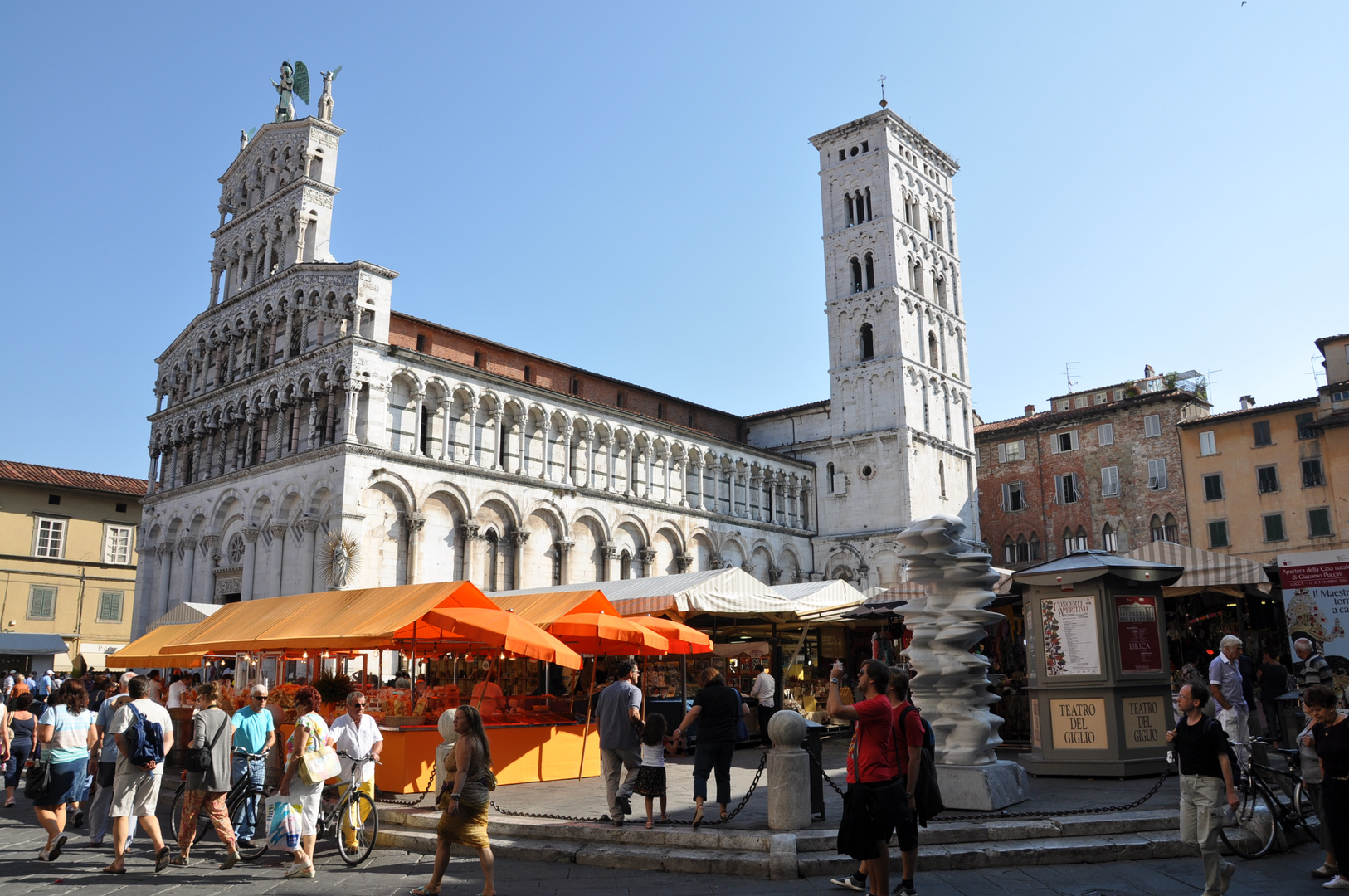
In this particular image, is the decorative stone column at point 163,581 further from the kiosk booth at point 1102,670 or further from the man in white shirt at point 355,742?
the kiosk booth at point 1102,670

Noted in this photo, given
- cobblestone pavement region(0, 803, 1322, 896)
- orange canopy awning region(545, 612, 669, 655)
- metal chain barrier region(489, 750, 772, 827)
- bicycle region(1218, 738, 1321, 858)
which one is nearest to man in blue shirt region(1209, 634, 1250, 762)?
bicycle region(1218, 738, 1321, 858)

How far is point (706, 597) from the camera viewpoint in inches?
723

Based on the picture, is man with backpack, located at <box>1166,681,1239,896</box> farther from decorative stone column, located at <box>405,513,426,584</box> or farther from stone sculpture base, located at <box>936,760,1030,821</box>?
decorative stone column, located at <box>405,513,426,584</box>

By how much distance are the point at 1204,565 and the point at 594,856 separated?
12492mm

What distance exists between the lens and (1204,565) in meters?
16.4

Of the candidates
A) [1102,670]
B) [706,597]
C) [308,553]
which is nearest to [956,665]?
[1102,670]

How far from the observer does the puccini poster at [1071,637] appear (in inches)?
450

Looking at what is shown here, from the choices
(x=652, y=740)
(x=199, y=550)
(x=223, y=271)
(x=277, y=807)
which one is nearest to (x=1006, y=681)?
(x=652, y=740)

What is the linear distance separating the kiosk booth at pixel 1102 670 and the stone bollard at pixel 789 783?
4206mm

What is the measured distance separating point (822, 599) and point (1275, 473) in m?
29.0

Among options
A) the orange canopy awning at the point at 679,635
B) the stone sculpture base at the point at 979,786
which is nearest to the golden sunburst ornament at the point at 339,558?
the orange canopy awning at the point at 679,635

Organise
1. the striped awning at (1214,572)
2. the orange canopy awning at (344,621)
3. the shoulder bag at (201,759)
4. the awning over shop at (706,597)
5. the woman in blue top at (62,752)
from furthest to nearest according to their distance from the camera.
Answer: the awning over shop at (706,597)
the striped awning at (1214,572)
the orange canopy awning at (344,621)
the woman in blue top at (62,752)
the shoulder bag at (201,759)

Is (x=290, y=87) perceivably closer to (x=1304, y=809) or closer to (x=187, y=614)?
(x=187, y=614)

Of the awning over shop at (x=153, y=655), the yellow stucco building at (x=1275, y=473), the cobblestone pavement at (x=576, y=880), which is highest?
the yellow stucco building at (x=1275, y=473)
